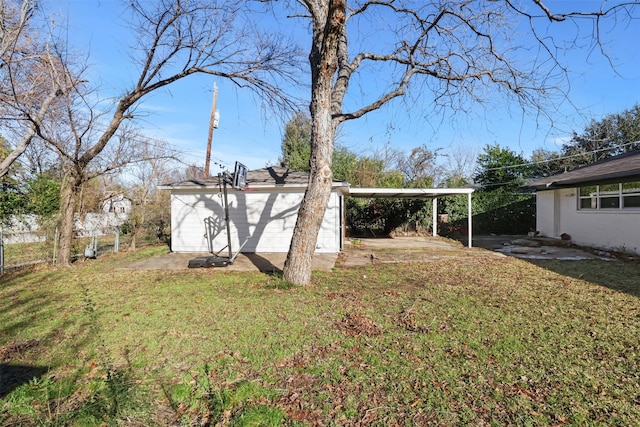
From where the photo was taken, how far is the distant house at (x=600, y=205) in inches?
396

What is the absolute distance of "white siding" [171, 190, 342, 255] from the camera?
36.3 ft

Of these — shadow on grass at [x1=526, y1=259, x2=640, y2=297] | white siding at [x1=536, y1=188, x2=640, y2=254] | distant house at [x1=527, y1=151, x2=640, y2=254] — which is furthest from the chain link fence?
white siding at [x1=536, y1=188, x2=640, y2=254]

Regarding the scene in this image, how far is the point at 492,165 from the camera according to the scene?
23438 millimetres

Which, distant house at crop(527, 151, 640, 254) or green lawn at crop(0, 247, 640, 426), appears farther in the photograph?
distant house at crop(527, 151, 640, 254)

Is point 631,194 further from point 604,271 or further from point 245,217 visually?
point 245,217

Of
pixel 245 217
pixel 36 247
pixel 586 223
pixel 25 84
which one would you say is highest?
pixel 25 84

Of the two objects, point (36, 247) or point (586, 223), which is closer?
point (36, 247)

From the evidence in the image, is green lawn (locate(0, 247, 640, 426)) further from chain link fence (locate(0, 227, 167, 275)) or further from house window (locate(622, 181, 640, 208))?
house window (locate(622, 181, 640, 208))

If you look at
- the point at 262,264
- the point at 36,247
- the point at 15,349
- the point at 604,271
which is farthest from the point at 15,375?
the point at 604,271

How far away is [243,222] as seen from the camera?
11.3 meters

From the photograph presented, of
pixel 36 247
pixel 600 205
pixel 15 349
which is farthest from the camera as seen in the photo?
pixel 600 205

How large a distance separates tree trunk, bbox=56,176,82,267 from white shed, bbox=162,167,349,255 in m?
2.61

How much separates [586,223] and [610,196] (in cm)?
133

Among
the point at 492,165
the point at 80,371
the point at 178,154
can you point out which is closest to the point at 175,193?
the point at 178,154
